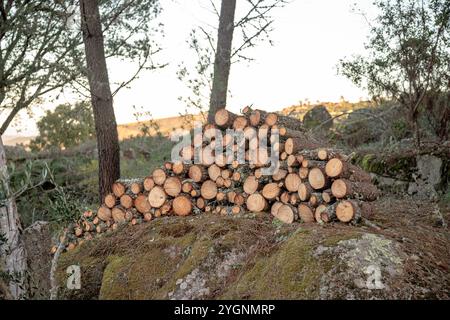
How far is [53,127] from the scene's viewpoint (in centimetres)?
2241

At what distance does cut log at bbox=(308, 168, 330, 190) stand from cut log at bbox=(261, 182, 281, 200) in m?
0.45

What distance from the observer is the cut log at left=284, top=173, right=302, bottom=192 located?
569 centimetres

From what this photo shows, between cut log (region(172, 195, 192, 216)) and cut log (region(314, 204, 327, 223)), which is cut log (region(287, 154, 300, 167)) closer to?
cut log (region(314, 204, 327, 223))

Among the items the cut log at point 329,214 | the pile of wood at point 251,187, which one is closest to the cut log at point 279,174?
the pile of wood at point 251,187

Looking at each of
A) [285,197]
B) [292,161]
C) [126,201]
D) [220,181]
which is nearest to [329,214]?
[285,197]

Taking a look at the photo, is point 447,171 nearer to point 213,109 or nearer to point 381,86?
point 381,86

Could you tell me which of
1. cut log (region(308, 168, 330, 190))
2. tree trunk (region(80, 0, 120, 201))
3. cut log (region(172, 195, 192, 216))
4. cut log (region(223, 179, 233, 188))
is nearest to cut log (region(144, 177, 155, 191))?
cut log (region(172, 195, 192, 216))

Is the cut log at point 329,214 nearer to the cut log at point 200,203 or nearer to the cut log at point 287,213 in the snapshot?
the cut log at point 287,213

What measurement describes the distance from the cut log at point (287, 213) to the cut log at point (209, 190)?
3.35 feet

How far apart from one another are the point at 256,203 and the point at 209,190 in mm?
746

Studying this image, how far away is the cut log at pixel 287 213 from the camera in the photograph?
553 centimetres

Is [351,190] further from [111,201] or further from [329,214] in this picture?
[111,201]
